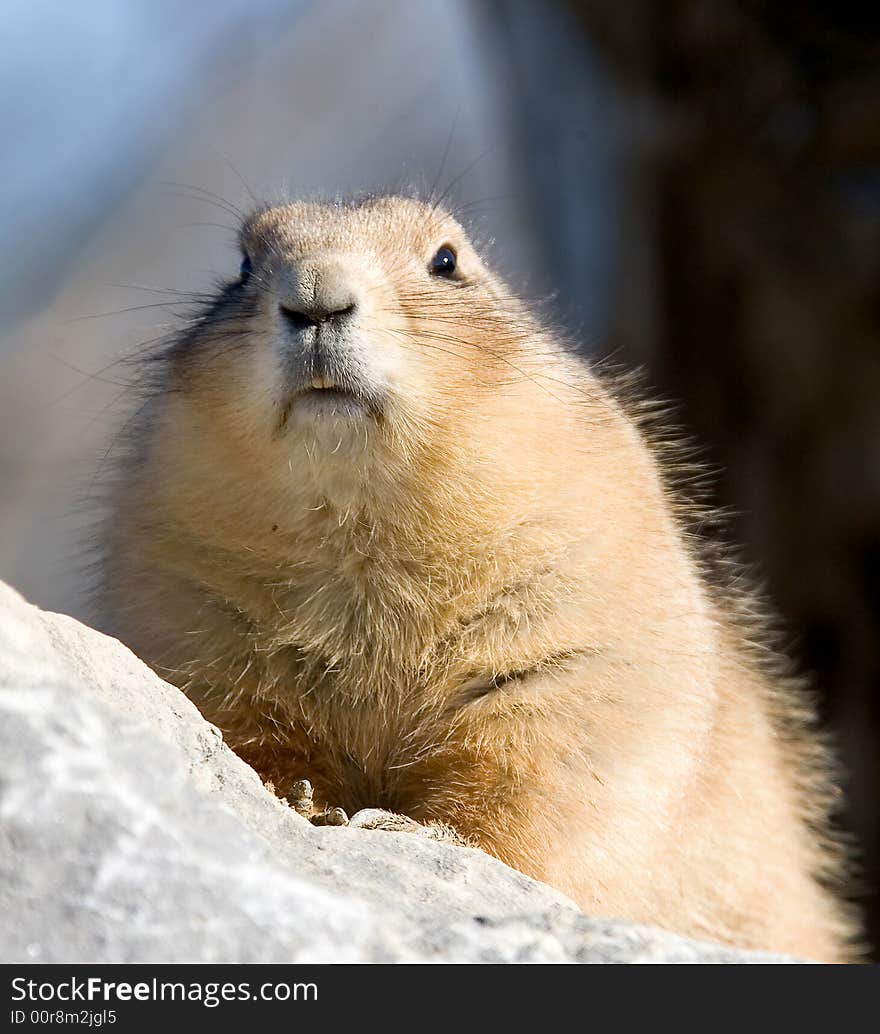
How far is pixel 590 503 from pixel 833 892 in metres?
3.33

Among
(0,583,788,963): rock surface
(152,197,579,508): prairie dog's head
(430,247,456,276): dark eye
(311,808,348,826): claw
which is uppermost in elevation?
(430,247,456,276): dark eye

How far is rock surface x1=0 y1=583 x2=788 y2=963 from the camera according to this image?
95.1 inches

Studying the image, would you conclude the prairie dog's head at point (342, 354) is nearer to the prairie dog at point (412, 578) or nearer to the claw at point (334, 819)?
the prairie dog at point (412, 578)

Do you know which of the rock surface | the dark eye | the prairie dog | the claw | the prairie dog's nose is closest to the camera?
the rock surface

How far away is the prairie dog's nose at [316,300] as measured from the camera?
13.5ft

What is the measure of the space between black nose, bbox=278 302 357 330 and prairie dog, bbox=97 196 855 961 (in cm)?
1

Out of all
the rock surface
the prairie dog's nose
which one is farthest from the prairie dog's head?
the rock surface

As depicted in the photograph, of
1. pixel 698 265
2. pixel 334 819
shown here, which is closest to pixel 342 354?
pixel 334 819

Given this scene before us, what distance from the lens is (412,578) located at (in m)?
4.51

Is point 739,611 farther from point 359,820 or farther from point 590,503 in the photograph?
point 359,820

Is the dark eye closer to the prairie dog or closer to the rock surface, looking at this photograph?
the prairie dog

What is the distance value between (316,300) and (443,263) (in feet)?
4.30

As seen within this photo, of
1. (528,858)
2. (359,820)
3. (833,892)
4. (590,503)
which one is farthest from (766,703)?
(359,820)

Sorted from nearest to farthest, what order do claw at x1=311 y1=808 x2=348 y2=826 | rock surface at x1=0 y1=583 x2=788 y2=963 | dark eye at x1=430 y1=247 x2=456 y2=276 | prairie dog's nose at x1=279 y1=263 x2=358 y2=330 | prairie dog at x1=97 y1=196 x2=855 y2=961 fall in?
rock surface at x1=0 y1=583 x2=788 y2=963, claw at x1=311 y1=808 x2=348 y2=826, prairie dog's nose at x1=279 y1=263 x2=358 y2=330, prairie dog at x1=97 y1=196 x2=855 y2=961, dark eye at x1=430 y1=247 x2=456 y2=276
